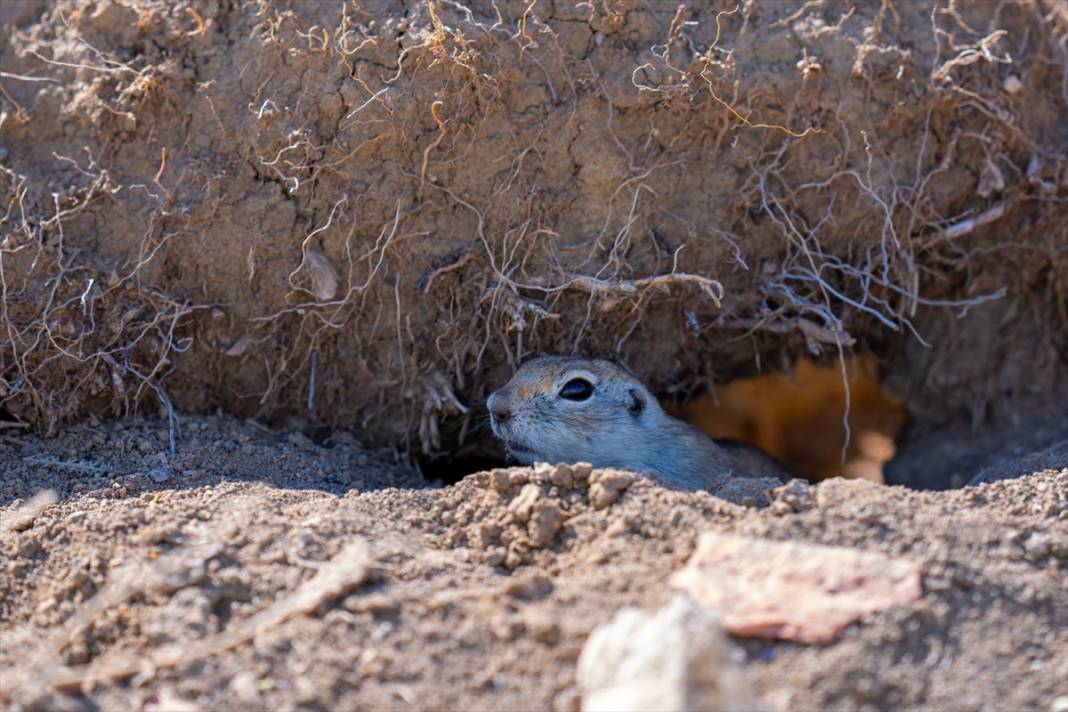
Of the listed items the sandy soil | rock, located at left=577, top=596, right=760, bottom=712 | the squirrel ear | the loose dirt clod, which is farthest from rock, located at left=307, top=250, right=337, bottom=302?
rock, located at left=577, top=596, right=760, bottom=712

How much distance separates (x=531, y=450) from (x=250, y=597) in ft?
7.47

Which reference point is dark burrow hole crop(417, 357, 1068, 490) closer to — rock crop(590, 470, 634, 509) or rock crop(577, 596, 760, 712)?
rock crop(590, 470, 634, 509)

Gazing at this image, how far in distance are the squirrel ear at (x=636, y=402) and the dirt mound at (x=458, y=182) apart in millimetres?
289

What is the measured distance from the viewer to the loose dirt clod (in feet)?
9.98

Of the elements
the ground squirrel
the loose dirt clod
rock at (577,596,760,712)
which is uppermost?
rock at (577,596,760,712)

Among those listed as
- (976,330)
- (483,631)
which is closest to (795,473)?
(976,330)

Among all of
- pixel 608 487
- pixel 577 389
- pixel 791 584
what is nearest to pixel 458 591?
pixel 608 487

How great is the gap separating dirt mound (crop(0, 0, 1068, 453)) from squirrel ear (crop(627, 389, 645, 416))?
0.95 ft

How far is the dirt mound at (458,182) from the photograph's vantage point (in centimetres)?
494

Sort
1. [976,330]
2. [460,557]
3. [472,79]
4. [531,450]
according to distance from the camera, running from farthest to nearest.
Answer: [976,330] < [531,450] < [472,79] < [460,557]

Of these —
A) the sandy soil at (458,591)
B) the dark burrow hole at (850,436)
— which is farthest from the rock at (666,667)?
the dark burrow hole at (850,436)

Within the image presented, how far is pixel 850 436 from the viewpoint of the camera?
7340mm

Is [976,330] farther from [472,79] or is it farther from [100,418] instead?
[100,418]

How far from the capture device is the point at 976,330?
621cm
